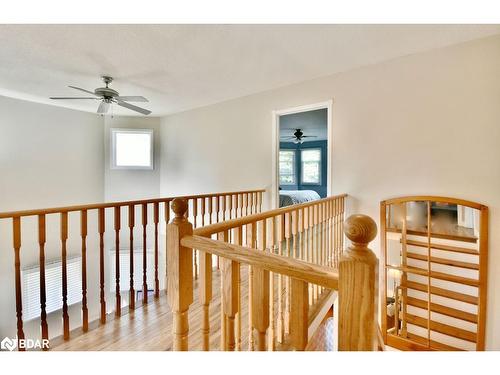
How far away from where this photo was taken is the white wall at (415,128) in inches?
85.0

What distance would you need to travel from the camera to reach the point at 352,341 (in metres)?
0.59

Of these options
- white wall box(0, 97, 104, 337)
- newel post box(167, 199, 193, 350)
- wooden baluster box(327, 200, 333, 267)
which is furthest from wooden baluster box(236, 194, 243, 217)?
white wall box(0, 97, 104, 337)

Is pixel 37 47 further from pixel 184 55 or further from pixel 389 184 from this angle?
pixel 389 184

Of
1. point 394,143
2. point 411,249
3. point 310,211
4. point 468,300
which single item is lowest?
point 468,300

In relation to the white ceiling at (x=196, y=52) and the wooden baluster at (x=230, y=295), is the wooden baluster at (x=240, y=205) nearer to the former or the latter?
the white ceiling at (x=196, y=52)

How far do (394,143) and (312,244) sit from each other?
1.48m

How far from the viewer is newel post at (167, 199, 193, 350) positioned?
89cm

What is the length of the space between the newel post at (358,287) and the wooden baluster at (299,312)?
0.43 ft

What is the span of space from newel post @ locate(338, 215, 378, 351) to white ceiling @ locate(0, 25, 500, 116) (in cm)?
213

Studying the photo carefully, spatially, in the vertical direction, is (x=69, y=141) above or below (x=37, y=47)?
below

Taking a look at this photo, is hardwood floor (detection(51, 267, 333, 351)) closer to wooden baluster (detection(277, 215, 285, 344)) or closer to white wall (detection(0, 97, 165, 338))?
wooden baluster (detection(277, 215, 285, 344))

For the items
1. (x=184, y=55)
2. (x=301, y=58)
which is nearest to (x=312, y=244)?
(x=301, y=58)

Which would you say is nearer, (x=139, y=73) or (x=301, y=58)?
(x=301, y=58)

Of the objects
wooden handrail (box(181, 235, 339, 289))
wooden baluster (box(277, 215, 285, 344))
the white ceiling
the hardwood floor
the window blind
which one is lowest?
the window blind
